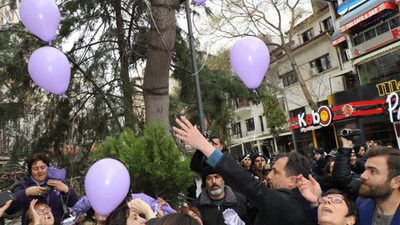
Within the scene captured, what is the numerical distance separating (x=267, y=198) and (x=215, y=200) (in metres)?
1.30

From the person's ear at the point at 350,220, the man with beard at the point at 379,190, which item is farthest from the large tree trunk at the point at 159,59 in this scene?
the person's ear at the point at 350,220

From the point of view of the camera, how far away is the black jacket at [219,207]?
303cm

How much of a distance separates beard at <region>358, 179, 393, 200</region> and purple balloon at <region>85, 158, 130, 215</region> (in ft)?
6.16

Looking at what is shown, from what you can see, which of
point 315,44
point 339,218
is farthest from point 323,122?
point 339,218

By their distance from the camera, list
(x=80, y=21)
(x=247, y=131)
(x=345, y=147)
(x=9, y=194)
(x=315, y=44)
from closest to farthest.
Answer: (x=345, y=147) < (x=9, y=194) < (x=80, y=21) < (x=315, y=44) < (x=247, y=131)

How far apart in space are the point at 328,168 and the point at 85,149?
5.38m

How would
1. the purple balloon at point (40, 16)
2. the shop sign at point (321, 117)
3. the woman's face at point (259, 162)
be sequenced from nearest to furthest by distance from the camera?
the purple balloon at point (40, 16), the woman's face at point (259, 162), the shop sign at point (321, 117)

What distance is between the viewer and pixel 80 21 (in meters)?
6.41

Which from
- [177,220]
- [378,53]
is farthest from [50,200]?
[378,53]

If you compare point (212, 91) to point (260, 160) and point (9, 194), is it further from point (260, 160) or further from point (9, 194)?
point (9, 194)

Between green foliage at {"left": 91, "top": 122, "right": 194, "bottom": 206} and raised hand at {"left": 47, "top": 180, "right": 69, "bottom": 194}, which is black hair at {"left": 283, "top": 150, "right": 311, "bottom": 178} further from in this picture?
raised hand at {"left": 47, "top": 180, "right": 69, "bottom": 194}

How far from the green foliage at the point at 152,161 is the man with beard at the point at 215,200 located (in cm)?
33

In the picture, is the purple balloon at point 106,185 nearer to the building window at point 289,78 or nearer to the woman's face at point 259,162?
the woman's face at point 259,162

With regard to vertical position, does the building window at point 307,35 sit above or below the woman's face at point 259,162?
above
